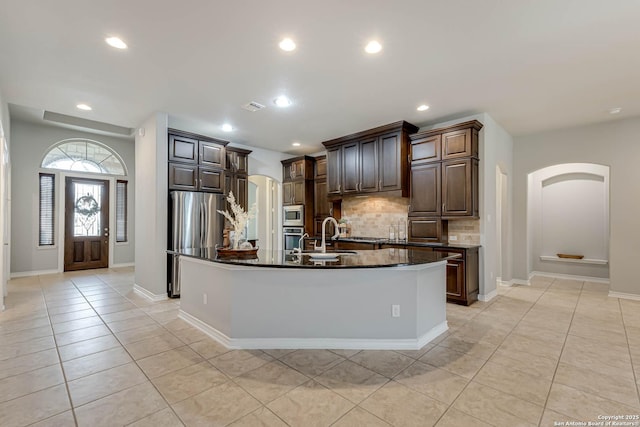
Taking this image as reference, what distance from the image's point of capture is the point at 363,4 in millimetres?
2275

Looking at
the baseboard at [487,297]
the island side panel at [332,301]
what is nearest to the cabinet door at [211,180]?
the island side panel at [332,301]

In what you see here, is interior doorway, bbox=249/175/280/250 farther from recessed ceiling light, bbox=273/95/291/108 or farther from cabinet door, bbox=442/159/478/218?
cabinet door, bbox=442/159/478/218

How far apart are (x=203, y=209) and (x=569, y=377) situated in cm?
496

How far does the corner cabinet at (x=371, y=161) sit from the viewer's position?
508 cm

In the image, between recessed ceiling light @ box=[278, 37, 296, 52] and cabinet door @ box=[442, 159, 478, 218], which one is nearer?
recessed ceiling light @ box=[278, 37, 296, 52]

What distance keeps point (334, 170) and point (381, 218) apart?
135cm

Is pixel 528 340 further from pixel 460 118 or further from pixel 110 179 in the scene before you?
pixel 110 179

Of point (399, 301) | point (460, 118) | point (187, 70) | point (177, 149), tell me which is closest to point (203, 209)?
point (177, 149)

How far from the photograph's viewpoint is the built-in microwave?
6.89m

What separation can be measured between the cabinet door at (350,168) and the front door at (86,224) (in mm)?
5914

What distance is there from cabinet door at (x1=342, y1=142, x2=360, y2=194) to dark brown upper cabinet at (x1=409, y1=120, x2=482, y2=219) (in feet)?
3.38

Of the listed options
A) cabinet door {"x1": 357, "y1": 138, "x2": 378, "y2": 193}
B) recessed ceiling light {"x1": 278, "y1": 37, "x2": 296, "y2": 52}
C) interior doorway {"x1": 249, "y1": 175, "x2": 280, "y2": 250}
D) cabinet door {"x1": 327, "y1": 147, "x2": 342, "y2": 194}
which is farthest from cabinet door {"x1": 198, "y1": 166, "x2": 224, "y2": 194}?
recessed ceiling light {"x1": 278, "y1": 37, "x2": 296, "y2": 52}

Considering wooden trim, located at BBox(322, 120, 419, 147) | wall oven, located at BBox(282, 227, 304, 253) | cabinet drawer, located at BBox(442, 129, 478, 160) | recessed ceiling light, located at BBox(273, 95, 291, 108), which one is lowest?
wall oven, located at BBox(282, 227, 304, 253)

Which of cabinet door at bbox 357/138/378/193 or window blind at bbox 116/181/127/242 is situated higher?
cabinet door at bbox 357/138/378/193
